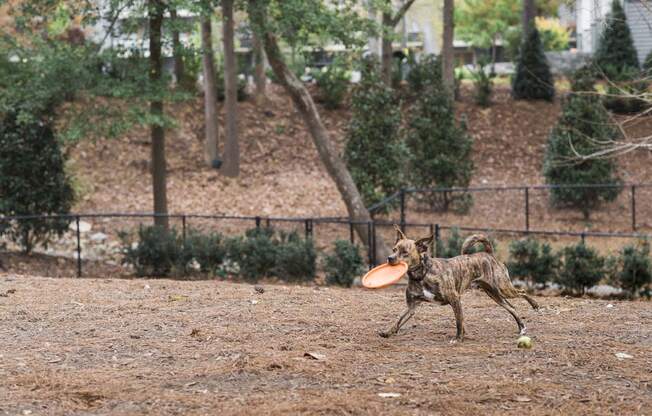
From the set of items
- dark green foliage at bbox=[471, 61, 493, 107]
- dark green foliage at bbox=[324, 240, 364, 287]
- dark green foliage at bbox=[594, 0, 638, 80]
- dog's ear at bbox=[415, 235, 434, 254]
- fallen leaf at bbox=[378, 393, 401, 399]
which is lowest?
dark green foliage at bbox=[324, 240, 364, 287]

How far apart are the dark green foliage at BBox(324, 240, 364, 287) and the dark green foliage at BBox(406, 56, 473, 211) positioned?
8138 millimetres

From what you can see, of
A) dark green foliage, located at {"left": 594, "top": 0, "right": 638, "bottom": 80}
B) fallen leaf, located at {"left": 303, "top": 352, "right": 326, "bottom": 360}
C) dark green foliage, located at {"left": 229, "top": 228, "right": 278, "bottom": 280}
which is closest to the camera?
fallen leaf, located at {"left": 303, "top": 352, "right": 326, "bottom": 360}

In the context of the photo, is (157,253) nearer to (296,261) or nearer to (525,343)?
(296,261)

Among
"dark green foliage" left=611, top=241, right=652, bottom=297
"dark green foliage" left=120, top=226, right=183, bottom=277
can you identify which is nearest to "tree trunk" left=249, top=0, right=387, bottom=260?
"dark green foliage" left=120, top=226, right=183, bottom=277

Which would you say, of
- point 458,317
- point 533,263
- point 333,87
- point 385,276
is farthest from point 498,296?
point 333,87

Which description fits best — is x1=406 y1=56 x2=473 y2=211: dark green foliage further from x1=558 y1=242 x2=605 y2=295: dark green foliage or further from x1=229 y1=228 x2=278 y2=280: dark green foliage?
x1=558 y1=242 x2=605 y2=295: dark green foliage

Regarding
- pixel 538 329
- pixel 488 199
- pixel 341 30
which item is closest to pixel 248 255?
pixel 341 30

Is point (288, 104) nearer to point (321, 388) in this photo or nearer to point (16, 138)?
point (16, 138)

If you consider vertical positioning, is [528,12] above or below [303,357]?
above

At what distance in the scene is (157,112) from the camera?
18.2m

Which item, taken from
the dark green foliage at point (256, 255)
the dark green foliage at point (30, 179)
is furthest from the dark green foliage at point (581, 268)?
the dark green foliage at point (30, 179)

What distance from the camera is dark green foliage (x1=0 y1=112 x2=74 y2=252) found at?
1853 cm

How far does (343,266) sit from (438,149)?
8657 millimetres

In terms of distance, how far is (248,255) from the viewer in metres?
Result: 15.9
